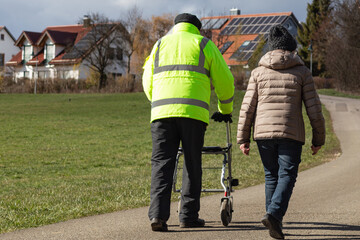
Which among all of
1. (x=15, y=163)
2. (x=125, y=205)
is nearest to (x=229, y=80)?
(x=125, y=205)

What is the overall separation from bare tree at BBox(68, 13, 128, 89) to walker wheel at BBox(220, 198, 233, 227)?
200ft

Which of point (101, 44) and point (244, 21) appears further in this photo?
point (244, 21)

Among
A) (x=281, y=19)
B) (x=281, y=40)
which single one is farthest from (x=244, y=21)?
(x=281, y=40)

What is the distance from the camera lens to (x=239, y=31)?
67.2 meters

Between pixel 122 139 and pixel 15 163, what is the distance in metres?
7.63

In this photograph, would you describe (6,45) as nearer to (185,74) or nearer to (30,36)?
(30,36)

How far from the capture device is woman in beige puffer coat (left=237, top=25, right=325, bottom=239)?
5770 mm

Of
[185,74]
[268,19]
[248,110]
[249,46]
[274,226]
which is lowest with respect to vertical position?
[274,226]

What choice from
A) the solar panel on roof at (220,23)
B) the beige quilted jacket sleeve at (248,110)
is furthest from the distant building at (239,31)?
the beige quilted jacket sleeve at (248,110)

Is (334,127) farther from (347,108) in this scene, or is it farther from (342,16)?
(342,16)

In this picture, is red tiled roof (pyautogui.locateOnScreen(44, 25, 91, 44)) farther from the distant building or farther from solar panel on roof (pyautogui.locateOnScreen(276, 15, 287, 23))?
solar panel on roof (pyautogui.locateOnScreen(276, 15, 287, 23))

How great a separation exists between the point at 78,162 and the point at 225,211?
1068 centimetres

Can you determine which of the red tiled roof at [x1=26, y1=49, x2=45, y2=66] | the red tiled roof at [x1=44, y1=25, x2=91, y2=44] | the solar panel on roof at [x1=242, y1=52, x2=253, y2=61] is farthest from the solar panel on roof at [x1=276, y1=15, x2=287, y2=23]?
the red tiled roof at [x1=26, y1=49, x2=45, y2=66]

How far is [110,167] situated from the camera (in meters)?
15.3
